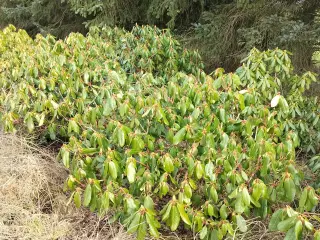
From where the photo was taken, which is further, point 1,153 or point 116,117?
point 1,153

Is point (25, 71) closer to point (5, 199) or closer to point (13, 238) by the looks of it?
point (5, 199)

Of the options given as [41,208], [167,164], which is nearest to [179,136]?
[167,164]

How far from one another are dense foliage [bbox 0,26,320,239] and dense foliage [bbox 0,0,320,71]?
111 cm

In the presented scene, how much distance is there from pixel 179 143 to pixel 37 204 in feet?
3.80

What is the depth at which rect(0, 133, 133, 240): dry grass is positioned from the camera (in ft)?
7.77

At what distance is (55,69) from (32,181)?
0.95 m

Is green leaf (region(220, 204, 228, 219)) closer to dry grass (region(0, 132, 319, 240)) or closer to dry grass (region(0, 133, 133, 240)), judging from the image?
dry grass (region(0, 132, 319, 240))

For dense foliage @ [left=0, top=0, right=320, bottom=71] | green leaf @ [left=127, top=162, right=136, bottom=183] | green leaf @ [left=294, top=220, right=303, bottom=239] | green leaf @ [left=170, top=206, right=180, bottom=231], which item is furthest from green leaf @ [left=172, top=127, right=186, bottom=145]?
dense foliage @ [left=0, top=0, right=320, bottom=71]

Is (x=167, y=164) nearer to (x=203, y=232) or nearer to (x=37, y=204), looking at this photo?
(x=203, y=232)

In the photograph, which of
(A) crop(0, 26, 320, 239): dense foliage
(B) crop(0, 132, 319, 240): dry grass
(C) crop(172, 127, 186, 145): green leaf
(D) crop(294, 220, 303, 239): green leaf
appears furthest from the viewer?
(B) crop(0, 132, 319, 240): dry grass

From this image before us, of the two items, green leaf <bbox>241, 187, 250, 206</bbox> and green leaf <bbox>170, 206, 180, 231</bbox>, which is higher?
green leaf <bbox>241, 187, 250, 206</bbox>

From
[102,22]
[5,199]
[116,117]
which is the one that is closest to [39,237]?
[5,199]

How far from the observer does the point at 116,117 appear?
254 centimetres

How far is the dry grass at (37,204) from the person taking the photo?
93.3 inches
